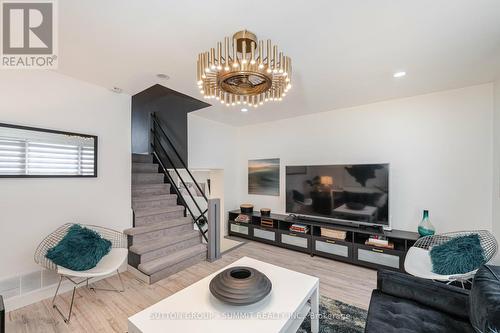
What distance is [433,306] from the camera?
1.58 metres

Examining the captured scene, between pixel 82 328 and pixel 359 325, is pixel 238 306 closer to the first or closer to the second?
pixel 359 325

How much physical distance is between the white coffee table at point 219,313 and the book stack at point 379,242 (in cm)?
176

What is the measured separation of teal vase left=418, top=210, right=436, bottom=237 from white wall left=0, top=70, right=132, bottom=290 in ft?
13.3

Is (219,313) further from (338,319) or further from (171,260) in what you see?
(171,260)

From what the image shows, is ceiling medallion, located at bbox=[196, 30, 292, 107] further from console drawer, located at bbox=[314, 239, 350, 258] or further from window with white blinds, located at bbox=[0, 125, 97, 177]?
console drawer, located at bbox=[314, 239, 350, 258]

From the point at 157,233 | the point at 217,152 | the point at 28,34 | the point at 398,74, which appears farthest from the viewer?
the point at 217,152

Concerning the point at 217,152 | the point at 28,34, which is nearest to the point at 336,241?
the point at 217,152

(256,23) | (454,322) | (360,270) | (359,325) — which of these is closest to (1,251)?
(256,23)

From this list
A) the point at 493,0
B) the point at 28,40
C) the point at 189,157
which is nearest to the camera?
the point at 493,0

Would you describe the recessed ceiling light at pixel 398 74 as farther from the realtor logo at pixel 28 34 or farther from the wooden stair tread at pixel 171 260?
the wooden stair tread at pixel 171 260

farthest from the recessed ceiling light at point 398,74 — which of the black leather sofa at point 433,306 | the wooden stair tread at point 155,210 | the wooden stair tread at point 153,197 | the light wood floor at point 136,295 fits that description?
the wooden stair tread at point 153,197

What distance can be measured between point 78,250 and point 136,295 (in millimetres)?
809

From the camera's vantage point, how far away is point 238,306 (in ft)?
4.90

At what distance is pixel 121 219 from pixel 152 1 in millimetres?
2725
